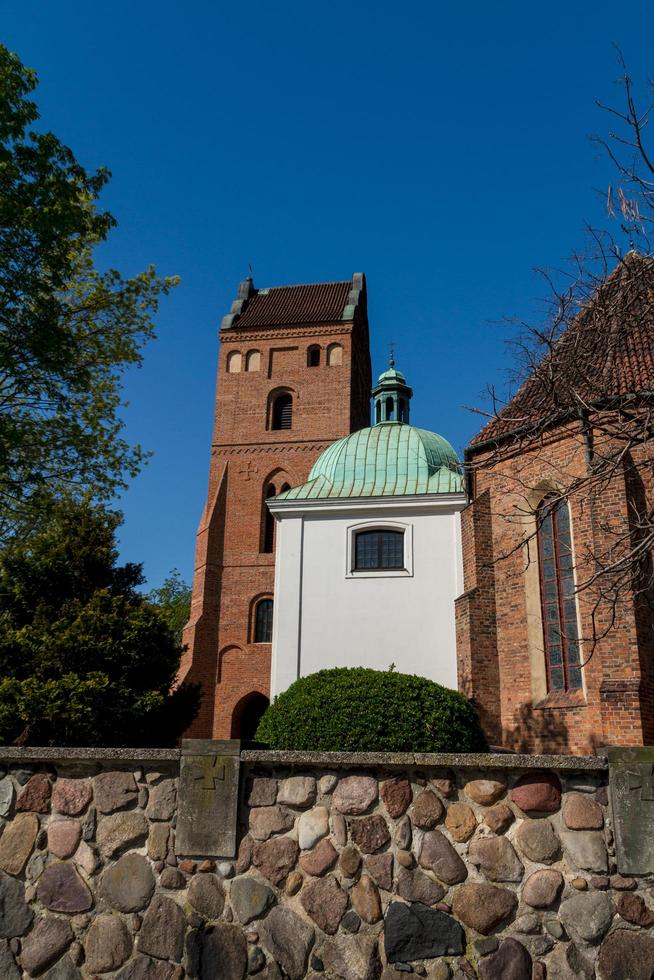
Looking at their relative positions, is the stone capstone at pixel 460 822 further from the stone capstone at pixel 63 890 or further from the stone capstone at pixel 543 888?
the stone capstone at pixel 63 890

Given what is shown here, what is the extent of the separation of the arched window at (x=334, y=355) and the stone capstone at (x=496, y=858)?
2831 cm

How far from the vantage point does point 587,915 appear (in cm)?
390

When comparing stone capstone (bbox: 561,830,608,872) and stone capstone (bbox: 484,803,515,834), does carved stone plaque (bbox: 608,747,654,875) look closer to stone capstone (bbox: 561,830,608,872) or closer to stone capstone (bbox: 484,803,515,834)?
stone capstone (bbox: 561,830,608,872)

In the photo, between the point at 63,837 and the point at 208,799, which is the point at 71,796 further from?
the point at 208,799

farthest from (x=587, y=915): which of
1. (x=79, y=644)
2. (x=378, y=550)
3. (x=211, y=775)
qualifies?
(x=378, y=550)

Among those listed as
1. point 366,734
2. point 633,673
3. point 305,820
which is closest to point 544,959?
point 305,820

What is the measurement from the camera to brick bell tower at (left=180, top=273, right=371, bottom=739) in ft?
85.4

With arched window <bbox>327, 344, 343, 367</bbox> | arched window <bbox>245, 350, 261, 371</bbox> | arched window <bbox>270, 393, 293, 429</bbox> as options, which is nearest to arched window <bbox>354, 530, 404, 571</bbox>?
arched window <bbox>270, 393, 293, 429</bbox>

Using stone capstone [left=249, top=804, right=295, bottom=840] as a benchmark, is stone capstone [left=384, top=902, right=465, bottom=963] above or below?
below

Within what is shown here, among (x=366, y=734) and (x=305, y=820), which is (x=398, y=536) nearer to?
(x=366, y=734)

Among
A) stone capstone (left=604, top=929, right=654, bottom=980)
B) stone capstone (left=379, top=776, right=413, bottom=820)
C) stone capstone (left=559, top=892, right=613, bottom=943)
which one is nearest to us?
stone capstone (left=604, top=929, right=654, bottom=980)

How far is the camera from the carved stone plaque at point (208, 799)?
4230 millimetres

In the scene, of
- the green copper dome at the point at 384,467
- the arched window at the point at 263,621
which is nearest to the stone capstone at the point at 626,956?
the green copper dome at the point at 384,467

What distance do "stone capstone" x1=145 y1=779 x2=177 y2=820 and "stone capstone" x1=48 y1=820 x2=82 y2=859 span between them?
0.42 metres
